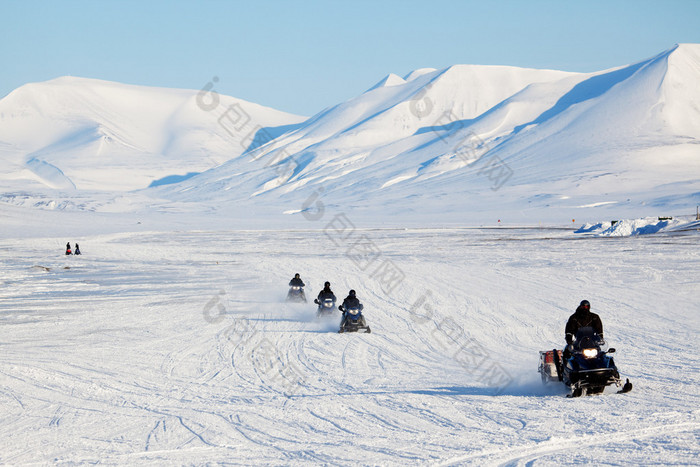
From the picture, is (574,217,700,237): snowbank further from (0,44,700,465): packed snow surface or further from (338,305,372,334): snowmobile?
(338,305,372,334): snowmobile

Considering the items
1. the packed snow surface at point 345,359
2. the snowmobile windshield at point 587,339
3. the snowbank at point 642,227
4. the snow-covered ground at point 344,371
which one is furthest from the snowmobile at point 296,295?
the snowbank at point 642,227

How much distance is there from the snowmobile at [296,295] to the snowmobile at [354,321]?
19.8 ft

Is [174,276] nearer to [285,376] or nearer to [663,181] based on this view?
[285,376]

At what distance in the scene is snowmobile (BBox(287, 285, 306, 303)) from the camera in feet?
79.2

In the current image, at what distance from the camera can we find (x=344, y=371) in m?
13.9

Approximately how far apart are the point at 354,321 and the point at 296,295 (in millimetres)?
6340

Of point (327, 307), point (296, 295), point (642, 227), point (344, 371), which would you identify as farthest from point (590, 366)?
point (642, 227)

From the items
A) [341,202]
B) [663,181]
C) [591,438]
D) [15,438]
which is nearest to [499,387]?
[591,438]

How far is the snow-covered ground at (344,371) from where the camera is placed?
9.01 meters

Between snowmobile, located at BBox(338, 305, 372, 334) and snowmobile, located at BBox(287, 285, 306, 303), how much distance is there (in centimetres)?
602

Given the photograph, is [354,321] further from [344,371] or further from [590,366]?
[590,366]

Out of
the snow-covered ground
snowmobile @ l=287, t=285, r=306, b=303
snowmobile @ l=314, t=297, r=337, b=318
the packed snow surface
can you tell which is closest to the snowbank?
the packed snow surface

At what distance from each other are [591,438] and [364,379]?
479 centimetres

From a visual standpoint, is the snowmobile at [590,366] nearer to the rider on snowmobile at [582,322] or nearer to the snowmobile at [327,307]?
the rider on snowmobile at [582,322]
